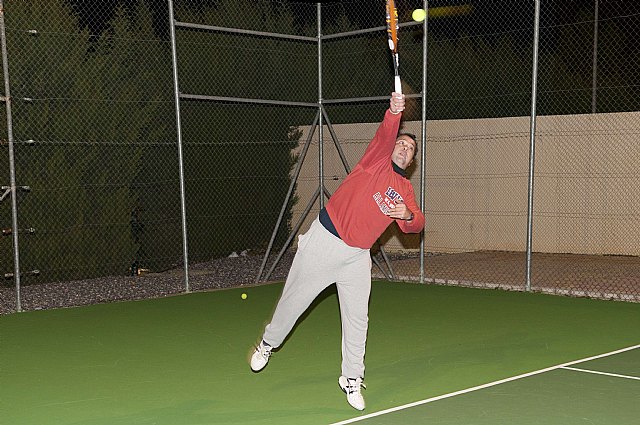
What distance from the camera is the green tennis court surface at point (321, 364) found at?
5812 millimetres

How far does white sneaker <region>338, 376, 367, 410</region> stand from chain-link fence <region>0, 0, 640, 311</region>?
5.14 metres

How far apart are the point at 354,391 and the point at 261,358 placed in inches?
37.8

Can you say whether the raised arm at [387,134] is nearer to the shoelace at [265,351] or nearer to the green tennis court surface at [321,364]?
the shoelace at [265,351]

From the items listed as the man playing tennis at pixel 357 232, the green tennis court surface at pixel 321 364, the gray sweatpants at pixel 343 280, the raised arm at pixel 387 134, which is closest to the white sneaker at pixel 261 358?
the green tennis court surface at pixel 321 364

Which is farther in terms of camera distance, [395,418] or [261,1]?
[261,1]

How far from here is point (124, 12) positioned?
1271 cm

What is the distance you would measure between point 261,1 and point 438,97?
12.9 feet

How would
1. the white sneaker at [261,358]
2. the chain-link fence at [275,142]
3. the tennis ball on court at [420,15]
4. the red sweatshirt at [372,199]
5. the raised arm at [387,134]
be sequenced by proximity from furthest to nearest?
the chain-link fence at [275,142] < the tennis ball on court at [420,15] < the white sneaker at [261,358] < the red sweatshirt at [372,199] < the raised arm at [387,134]

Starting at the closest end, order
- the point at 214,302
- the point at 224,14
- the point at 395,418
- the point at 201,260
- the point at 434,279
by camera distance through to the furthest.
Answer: the point at 395,418
the point at 214,302
the point at 434,279
the point at 201,260
the point at 224,14

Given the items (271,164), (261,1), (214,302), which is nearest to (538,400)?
(214,302)

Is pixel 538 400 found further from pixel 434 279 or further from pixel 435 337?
pixel 434 279

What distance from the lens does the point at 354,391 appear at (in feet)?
19.1

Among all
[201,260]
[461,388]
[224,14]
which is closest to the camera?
[461,388]

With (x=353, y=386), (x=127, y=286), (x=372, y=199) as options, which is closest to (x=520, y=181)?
(x=127, y=286)
